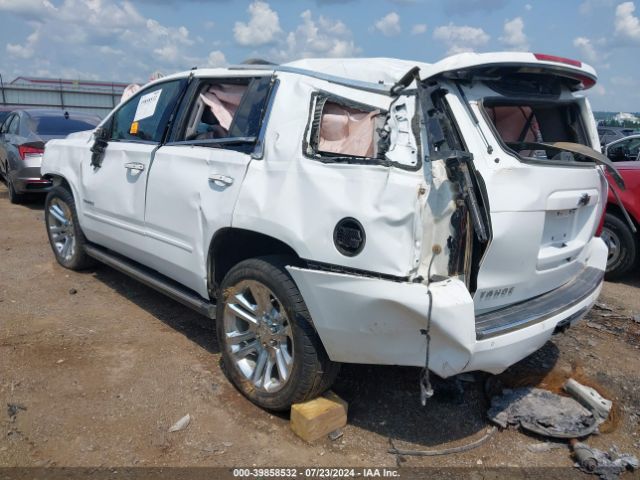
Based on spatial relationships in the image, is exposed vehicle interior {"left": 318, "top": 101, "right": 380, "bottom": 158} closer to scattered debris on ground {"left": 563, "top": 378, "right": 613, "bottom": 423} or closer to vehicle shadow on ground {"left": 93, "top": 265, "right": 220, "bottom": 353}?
vehicle shadow on ground {"left": 93, "top": 265, "right": 220, "bottom": 353}

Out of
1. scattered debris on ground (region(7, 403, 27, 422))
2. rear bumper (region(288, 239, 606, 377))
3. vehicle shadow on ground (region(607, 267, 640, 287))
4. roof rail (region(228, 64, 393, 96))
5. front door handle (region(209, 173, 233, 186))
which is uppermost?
roof rail (region(228, 64, 393, 96))

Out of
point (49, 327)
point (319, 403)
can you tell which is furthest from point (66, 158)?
point (319, 403)

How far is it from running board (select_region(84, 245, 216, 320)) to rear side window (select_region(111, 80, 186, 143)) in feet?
3.32

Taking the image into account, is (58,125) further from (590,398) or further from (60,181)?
(590,398)

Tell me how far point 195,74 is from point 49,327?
2290mm

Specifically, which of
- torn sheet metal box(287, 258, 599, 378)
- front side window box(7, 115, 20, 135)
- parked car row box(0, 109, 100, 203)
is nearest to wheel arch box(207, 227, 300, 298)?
torn sheet metal box(287, 258, 599, 378)

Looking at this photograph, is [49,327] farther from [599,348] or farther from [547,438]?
[599,348]

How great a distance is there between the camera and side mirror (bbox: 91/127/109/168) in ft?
15.3

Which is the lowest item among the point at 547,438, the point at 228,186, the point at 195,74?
the point at 547,438

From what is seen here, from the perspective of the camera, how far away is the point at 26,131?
9250 millimetres

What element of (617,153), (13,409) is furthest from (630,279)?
(13,409)

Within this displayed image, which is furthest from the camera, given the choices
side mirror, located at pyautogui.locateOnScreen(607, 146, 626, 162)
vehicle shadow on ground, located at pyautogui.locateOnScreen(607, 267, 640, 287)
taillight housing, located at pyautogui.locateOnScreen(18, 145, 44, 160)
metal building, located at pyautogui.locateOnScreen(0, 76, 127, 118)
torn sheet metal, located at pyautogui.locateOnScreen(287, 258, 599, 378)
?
metal building, located at pyautogui.locateOnScreen(0, 76, 127, 118)

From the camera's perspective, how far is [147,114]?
4309mm

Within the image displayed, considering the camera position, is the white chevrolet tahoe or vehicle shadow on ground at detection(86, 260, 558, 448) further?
vehicle shadow on ground at detection(86, 260, 558, 448)
